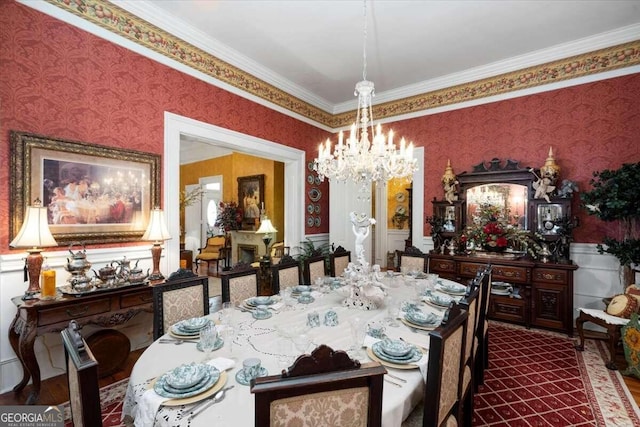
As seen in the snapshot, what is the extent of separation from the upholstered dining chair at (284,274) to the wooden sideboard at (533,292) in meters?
2.04

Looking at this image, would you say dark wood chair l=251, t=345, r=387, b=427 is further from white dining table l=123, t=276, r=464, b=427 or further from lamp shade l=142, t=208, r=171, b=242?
lamp shade l=142, t=208, r=171, b=242

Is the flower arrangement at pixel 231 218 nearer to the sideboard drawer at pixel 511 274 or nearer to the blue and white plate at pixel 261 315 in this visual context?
the blue and white plate at pixel 261 315

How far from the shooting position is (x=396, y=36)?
3359 mm

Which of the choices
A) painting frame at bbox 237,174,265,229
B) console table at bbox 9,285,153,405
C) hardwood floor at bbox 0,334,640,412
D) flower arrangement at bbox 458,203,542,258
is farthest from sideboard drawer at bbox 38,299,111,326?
flower arrangement at bbox 458,203,542,258

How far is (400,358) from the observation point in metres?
1.40

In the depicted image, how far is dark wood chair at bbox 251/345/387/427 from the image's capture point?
0.77 meters

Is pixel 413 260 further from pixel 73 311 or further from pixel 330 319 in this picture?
pixel 73 311

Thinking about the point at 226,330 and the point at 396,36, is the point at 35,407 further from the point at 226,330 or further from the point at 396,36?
the point at 396,36

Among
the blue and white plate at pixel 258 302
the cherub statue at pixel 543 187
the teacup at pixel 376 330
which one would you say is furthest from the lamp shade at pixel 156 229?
the cherub statue at pixel 543 187

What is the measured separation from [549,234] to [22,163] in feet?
17.9

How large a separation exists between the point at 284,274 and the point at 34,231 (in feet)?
6.58

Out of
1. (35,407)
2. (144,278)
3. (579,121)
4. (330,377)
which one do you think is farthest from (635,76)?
(35,407)

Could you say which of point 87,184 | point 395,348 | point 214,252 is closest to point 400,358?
point 395,348

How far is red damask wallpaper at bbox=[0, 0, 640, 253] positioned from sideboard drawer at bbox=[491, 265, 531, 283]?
835mm
